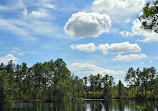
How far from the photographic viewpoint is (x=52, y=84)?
88.8 metres

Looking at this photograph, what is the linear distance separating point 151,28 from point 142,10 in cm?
181

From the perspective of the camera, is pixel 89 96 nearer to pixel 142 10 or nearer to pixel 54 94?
pixel 54 94

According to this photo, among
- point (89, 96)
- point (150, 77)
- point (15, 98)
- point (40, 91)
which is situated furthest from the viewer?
point (89, 96)

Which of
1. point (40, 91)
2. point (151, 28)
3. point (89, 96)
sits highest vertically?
→ point (151, 28)

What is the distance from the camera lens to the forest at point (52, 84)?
81.7 meters

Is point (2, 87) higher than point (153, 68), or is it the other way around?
point (153, 68)

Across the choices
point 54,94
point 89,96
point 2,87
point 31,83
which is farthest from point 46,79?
point 89,96

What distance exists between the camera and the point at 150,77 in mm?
101688

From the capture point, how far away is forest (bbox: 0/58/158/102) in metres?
81.7

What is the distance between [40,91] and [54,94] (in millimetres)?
9347

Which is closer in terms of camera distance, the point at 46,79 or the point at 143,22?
the point at 143,22

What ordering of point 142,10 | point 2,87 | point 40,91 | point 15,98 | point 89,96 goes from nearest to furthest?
point 142,10 < point 2,87 < point 15,98 < point 40,91 < point 89,96

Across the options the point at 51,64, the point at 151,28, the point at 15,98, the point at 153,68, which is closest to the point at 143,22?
the point at 151,28

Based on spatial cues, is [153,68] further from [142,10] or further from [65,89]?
[142,10]
